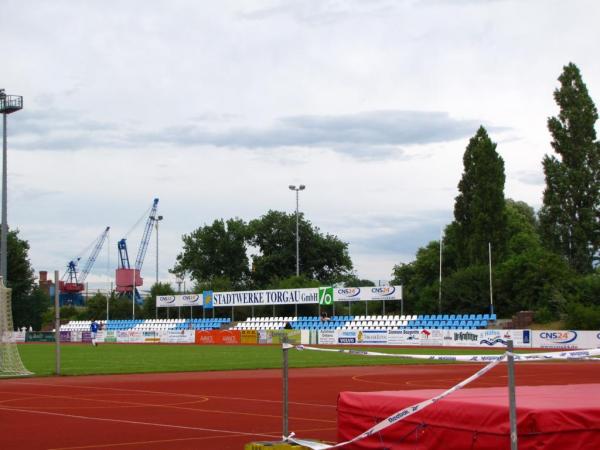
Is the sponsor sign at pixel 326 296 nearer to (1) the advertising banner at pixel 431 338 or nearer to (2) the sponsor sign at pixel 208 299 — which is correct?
(1) the advertising banner at pixel 431 338

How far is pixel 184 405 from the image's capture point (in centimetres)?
2109

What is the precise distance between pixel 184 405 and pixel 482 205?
65.2 m

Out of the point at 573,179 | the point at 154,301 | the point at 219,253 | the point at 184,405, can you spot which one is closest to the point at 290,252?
the point at 219,253

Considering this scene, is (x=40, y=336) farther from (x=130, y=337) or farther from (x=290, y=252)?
(x=290, y=252)

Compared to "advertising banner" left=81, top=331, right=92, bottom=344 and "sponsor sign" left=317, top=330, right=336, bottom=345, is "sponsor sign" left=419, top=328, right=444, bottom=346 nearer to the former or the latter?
"sponsor sign" left=317, top=330, right=336, bottom=345

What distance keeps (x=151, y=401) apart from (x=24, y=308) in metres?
95.6

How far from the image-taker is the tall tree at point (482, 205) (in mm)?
83125

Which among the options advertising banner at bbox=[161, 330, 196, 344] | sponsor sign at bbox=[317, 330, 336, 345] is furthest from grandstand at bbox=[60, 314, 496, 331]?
advertising banner at bbox=[161, 330, 196, 344]

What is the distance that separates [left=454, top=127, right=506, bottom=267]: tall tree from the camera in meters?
83.1

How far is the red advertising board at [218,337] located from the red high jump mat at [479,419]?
63778 mm

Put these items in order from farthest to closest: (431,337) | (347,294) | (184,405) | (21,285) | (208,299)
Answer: (21,285)
(208,299)
(347,294)
(431,337)
(184,405)

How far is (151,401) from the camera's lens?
73.7ft

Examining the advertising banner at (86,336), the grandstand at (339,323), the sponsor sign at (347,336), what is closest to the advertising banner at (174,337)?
the grandstand at (339,323)

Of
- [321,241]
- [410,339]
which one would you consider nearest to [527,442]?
[410,339]
